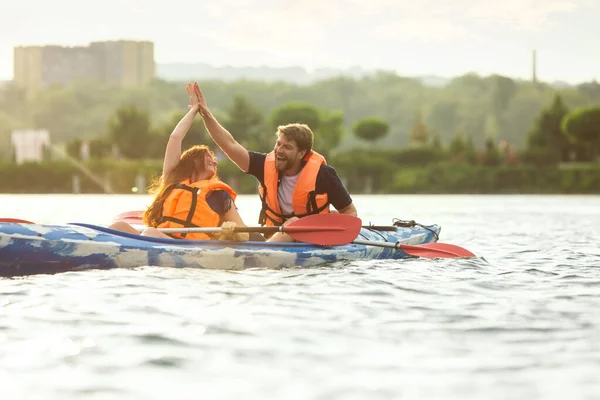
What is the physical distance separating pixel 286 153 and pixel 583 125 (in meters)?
67.8

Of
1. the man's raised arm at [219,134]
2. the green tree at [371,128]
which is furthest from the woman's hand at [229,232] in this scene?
the green tree at [371,128]

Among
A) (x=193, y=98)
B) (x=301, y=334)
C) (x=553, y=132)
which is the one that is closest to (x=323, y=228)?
(x=193, y=98)

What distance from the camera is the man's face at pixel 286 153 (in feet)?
29.2

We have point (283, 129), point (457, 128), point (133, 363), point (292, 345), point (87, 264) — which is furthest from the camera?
point (457, 128)

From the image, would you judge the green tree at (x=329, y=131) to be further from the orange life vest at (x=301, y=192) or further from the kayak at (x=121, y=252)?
the kayak at (x=121, y=252)

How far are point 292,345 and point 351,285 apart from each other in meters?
2.57

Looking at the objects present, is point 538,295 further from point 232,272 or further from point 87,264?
point 87,264

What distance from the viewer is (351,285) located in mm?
7934

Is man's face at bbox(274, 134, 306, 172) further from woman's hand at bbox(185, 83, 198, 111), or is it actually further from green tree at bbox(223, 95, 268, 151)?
green tree at bbox(223, 95, 268, 151)

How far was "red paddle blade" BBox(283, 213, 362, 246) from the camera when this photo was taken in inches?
354

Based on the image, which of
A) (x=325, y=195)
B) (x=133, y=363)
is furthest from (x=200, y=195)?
(x=133, y=363)

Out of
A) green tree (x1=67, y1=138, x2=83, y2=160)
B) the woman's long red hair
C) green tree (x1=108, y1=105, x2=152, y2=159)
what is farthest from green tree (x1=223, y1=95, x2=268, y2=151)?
the woman's long red hair

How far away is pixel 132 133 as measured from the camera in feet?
279

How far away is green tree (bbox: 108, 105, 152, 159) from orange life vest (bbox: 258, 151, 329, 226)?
77258 mm
